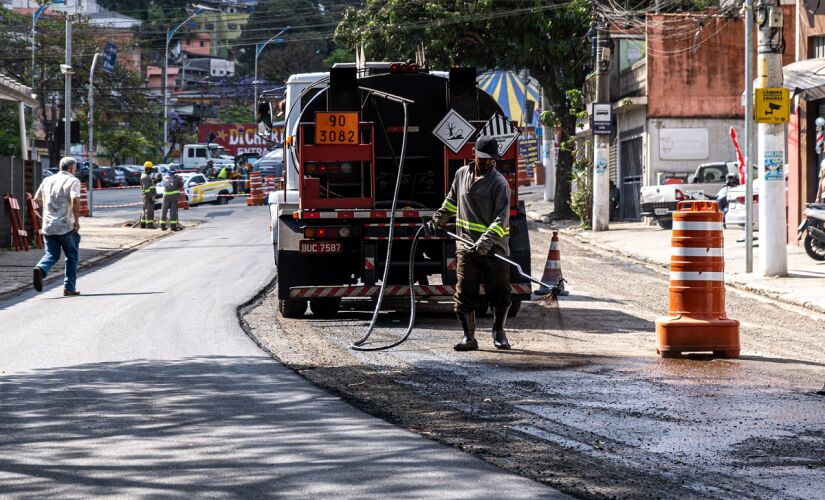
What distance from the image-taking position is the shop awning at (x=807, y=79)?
21344 mm

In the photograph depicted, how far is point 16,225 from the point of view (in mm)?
25922

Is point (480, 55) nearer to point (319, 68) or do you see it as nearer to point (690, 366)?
point (690, 366)

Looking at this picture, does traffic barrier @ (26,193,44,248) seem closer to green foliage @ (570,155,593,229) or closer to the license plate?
green foliage @ (570,155,593,229)

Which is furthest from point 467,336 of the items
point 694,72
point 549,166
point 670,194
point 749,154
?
point 549,166

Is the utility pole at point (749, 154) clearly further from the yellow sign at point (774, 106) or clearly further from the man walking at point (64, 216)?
the man walking at point (64, 216)

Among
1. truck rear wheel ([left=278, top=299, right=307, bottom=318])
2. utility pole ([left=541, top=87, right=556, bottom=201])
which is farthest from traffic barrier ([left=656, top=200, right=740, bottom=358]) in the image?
utility pole ([left=541, top=87, right=556, bottom=201])

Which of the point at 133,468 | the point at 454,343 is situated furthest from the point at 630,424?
the point at 454,343

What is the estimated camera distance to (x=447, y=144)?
1351 centimetres

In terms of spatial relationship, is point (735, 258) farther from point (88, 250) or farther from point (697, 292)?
point (88, 250)

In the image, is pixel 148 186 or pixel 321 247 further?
pixel 148 186

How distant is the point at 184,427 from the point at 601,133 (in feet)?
80.6

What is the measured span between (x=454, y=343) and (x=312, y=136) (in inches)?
127

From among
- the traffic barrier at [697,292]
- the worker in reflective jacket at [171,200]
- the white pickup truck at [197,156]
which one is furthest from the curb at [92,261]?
the white pickup truck at [197,156]

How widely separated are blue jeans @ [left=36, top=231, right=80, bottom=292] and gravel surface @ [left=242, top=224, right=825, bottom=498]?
3572 millimetres
